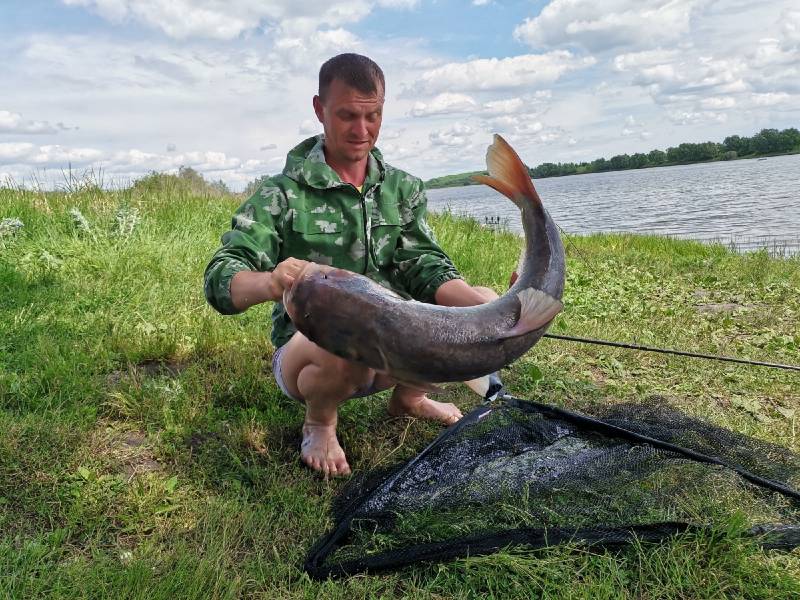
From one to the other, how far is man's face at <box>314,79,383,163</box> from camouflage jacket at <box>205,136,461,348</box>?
12 centimetres

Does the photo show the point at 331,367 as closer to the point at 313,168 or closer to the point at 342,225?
the point at 342,225

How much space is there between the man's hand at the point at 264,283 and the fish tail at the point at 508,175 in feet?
2.23

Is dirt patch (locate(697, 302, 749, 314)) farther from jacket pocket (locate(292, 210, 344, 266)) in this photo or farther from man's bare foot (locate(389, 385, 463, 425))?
jacket pocket (locate(292, 210, 344, 266))

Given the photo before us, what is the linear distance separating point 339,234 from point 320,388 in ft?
2.41

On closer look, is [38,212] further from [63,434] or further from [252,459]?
[252,459]

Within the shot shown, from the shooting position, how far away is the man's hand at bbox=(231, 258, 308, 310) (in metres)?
1.91

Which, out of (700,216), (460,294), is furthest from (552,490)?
(700,216)

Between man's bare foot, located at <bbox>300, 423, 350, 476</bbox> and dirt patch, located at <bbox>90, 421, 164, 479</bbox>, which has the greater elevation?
dirt patch, located at <bbox>90, 421, 164, 479</bbox>

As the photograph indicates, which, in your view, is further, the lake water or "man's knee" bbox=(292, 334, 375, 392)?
the lake water

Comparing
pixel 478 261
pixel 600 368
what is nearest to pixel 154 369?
pixel 600 368

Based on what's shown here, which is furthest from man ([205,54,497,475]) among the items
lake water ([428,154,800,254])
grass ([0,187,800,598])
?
lake water ([428,154,800,254])

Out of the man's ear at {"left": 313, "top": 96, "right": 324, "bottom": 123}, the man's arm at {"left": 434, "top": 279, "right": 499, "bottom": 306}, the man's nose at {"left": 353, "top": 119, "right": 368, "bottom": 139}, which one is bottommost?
the man's arm at {"left": 434, "top": 279, "right": 499, "bottom": 306}

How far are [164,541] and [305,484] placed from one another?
0.61m

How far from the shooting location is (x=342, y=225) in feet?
9.84
